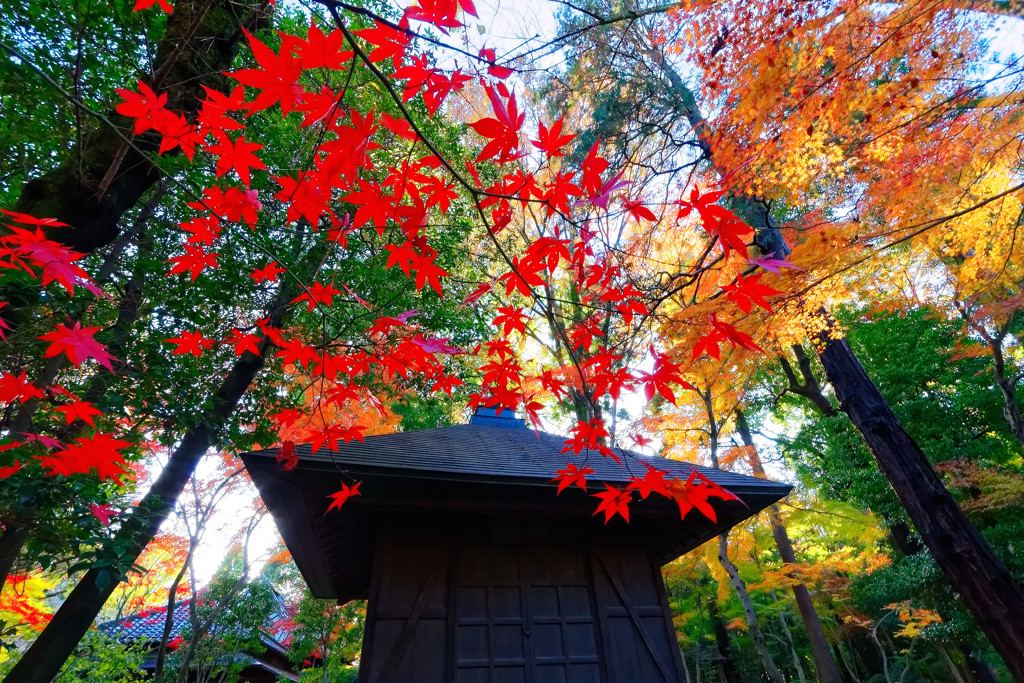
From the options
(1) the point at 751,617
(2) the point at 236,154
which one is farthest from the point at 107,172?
(1) the point at 751,617

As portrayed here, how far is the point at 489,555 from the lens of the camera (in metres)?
4.33

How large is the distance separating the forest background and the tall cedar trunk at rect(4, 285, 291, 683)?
0.03m

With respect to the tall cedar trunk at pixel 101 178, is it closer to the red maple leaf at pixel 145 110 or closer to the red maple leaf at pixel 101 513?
the red maple leaf at pixel 145 110

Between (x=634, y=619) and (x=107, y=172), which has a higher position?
(x=107, y=172)

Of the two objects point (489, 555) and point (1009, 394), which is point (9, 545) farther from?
point (1009, 394)

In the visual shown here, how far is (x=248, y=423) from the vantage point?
524cm

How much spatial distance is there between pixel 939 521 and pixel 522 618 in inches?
177

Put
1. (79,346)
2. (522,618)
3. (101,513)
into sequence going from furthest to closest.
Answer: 1. (522,618)
2. (101,513)
3. (79,346)

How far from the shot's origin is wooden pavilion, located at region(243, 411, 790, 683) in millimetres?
3695

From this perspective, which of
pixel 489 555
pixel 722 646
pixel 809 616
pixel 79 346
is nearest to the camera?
pixel 79 346

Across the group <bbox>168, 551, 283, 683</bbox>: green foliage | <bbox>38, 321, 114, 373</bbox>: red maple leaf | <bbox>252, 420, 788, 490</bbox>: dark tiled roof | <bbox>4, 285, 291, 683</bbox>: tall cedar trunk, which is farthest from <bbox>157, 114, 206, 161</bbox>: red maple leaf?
<bbox>168, 551, 283, 683</bbox>: green foliage

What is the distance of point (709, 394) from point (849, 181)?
411cm

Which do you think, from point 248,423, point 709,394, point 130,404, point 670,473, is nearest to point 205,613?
point 248,423

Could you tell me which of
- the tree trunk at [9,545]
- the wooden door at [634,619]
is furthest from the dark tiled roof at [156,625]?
the wooden door at [634,619]
